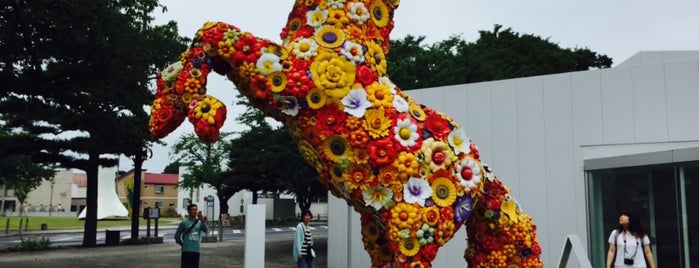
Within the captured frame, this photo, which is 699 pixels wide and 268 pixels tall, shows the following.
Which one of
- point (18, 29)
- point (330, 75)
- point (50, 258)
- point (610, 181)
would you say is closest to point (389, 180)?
point (330, 75)

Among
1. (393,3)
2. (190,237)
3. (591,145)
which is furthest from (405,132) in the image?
(591,145)

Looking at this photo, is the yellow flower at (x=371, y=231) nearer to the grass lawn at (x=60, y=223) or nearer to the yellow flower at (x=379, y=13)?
the yellow flower at (x=379, y=13)

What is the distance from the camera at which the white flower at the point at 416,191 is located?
500cm

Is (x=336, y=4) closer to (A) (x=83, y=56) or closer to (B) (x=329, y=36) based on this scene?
(B) (x=329, y=36)

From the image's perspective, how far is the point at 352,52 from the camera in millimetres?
5098

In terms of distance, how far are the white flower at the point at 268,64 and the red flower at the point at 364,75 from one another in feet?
2.15

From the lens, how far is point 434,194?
508 centimetres

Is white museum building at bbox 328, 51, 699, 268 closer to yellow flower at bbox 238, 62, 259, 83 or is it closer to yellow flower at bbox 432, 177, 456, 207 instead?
yellow flower at bbox 432, 177, 456, 207

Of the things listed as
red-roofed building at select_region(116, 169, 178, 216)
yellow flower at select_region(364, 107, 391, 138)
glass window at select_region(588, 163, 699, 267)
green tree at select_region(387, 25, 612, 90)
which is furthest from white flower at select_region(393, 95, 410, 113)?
red-roofed building at select_region(116, 169, 178, 216)

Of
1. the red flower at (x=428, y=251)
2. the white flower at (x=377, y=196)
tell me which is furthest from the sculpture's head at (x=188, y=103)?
the red flower at (x=428, y=251)

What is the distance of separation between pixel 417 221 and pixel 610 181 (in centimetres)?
811

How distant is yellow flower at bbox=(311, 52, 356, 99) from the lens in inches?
195

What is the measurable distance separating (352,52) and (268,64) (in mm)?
703

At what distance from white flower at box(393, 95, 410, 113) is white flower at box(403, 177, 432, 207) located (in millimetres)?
594
